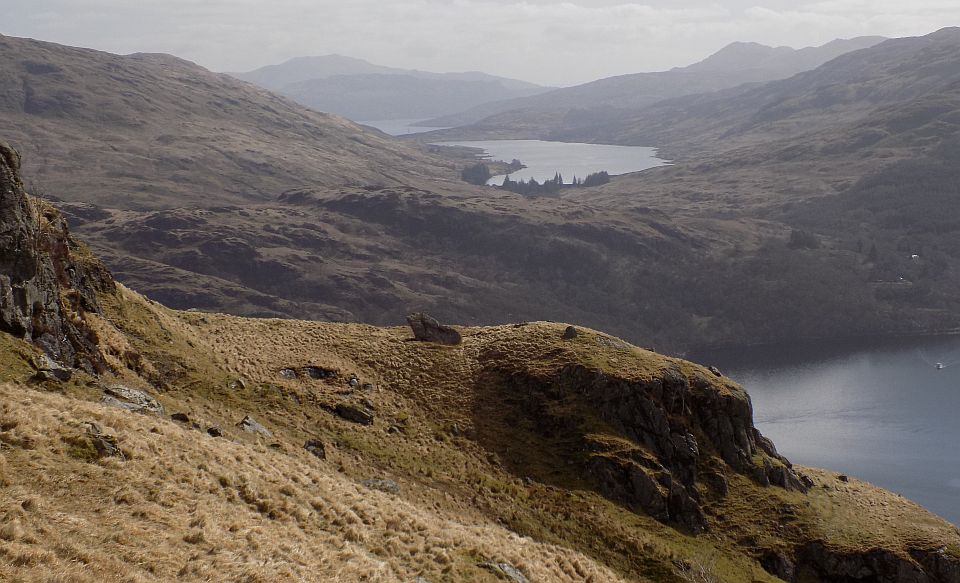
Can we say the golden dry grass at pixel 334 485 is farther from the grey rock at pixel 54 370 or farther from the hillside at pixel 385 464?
the grey rock at pixel 54 370

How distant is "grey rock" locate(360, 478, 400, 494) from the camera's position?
41519mm

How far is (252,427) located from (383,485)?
25.8ft

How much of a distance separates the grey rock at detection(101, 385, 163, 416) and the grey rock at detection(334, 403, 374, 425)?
1643 cm

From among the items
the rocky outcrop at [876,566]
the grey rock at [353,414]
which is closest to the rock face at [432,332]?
the grey rock at [353,414]

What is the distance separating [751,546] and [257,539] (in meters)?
39.6

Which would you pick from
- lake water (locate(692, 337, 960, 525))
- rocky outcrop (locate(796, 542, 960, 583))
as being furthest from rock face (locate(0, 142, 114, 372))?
lake water (locate(692, 337, 960, 525))

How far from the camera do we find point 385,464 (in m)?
46.9

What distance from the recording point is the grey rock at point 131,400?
33.1 m

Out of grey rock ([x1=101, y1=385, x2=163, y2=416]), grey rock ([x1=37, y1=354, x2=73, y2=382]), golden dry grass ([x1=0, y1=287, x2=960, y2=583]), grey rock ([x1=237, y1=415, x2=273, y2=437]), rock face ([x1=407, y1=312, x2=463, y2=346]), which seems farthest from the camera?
rock face ([x1=407, y1=312, x2=463, y2=346])

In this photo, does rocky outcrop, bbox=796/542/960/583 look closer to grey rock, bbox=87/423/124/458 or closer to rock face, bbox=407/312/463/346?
rock face, bbox=407/312/463/346

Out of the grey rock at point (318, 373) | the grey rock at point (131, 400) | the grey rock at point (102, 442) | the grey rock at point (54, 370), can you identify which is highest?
the grey rock at point (54, 370)

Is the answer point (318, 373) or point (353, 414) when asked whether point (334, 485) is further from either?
point (318, 373)

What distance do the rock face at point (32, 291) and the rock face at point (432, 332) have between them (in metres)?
30.4

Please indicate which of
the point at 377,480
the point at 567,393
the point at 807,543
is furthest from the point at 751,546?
the point at 377,480
